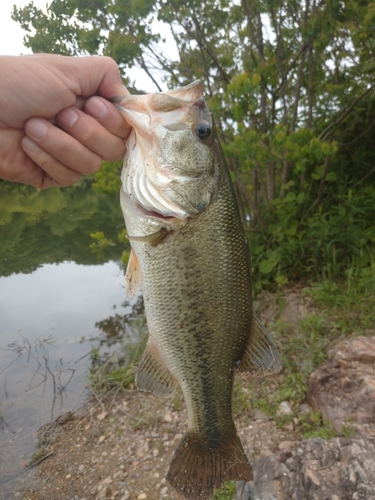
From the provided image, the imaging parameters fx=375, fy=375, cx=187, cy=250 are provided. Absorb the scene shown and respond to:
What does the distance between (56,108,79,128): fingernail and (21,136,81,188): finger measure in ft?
0.59

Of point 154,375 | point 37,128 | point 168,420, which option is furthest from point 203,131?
point 168,420

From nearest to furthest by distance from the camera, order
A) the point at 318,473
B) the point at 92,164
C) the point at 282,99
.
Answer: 1. the point at 92,164
2. the point at 318,473
3. the point at 282,99

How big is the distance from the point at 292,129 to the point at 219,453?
185 inches

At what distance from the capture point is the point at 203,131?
1.75m

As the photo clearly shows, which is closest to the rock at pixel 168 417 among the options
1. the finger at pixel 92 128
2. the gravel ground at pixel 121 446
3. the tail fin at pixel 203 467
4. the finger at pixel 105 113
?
the gravel ground at pixel 121 446

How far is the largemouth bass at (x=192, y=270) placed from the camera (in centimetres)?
173

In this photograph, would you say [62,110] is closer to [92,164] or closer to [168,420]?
[92,164]

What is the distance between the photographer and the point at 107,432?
4055 mm

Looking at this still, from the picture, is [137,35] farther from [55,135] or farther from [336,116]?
[55,135]

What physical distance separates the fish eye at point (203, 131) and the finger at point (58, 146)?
0.55 m

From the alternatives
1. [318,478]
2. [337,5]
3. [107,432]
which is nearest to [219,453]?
[318,478]

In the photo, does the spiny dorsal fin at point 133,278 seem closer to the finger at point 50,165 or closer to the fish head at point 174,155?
the fish head at point 174,155

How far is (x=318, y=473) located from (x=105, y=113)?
2523 millimetres

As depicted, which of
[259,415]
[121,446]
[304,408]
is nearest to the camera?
[304,408]
